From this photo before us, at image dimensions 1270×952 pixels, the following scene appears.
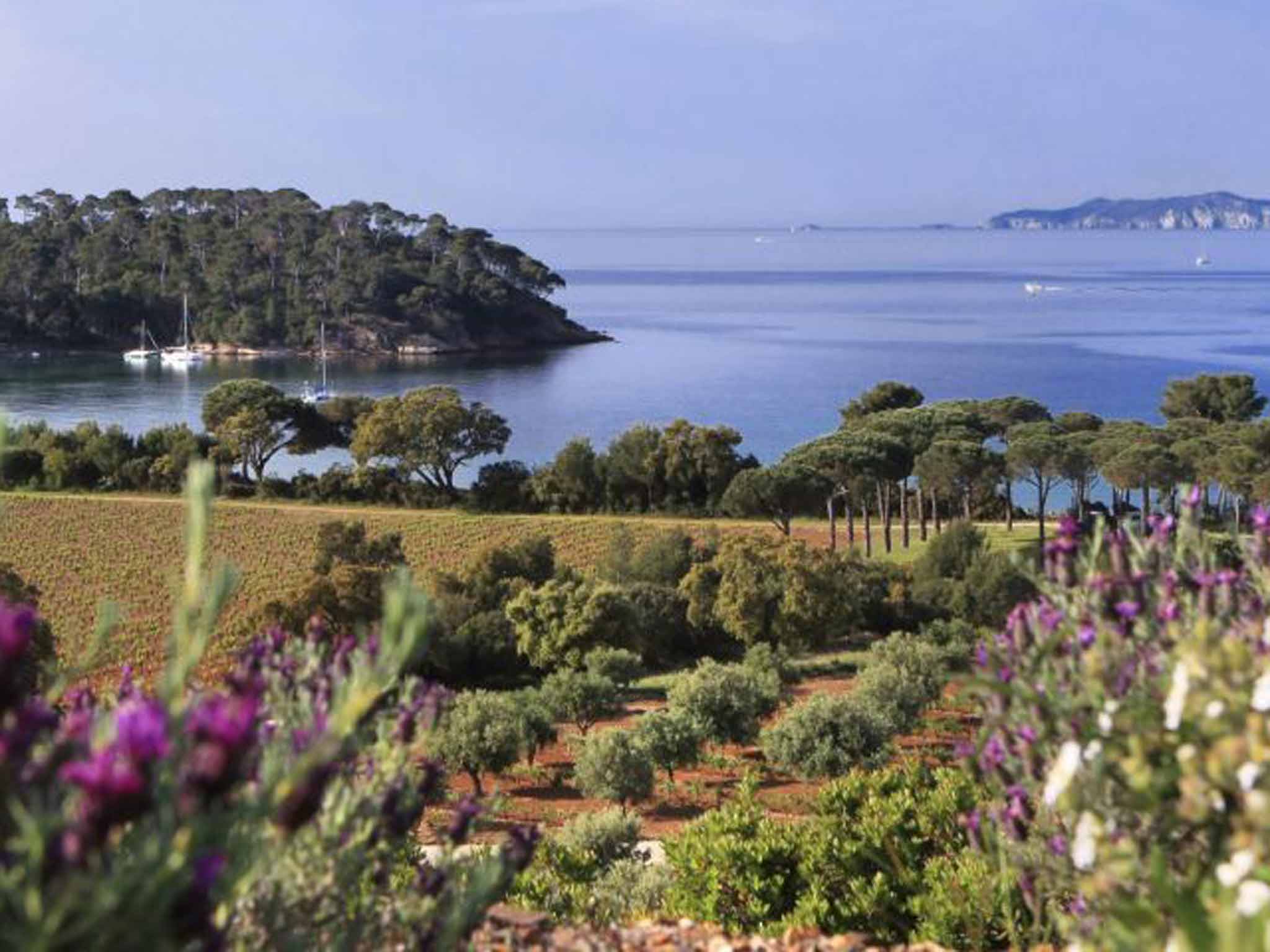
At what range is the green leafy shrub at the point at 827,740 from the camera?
1314 centimetres

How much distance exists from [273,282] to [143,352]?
12935 mm

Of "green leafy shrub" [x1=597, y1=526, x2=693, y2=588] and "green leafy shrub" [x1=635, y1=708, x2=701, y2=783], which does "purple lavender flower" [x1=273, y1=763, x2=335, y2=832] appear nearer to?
"green leafy shrub" [x1=635, y1=708, x2=701, y2=783]

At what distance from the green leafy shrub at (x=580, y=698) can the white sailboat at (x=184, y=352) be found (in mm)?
75454

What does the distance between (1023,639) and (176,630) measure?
1.74 metres

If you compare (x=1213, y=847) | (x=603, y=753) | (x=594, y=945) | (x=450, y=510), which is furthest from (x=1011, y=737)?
(x=450, y=510)

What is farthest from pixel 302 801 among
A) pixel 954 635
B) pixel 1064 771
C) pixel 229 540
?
pixel 229 540

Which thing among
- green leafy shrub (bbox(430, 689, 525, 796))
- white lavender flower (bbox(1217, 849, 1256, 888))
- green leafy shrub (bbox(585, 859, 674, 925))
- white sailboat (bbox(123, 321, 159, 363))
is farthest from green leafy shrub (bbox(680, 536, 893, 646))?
white sailboat (bbox(123, 321, 159, 363))

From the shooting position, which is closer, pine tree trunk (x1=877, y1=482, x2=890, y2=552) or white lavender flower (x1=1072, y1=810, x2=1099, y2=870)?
white lavender flower (x1=1072, y1=810, x2=1099, y2=870)

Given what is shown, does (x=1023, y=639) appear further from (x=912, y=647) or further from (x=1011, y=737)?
(x=912, y=647)

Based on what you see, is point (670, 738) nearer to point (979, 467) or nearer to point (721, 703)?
point (721, 703)

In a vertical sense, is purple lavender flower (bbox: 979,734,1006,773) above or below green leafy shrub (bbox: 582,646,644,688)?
above

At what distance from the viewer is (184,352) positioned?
9081 centimetres

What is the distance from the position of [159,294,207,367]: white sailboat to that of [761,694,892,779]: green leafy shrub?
262ft

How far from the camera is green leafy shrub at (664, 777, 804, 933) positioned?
5.86 m
